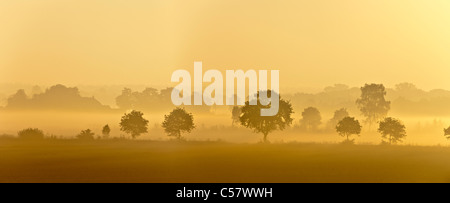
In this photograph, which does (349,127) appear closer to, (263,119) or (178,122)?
(263,119)

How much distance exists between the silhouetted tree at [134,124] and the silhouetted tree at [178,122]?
4505 mm

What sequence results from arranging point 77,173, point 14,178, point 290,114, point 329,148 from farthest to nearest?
point 290,114, point 329,148, point 77,173, point 14,178

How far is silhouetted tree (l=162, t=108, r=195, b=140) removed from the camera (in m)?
89.4

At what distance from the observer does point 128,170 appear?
151 ft

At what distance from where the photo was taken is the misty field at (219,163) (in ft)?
142

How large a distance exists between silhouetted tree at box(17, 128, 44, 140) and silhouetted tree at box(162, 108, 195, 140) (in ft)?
68.5

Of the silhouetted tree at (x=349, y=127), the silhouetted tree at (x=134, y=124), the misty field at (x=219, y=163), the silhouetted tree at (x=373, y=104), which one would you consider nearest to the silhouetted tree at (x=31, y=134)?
the misty field at (x=219, y=163)

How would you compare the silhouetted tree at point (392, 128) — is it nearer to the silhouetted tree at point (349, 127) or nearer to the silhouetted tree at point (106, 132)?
the silhouetted tree at point (349, 127)

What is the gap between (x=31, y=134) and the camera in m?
73.3

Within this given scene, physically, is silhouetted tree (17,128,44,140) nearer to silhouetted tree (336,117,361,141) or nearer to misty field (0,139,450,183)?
misty field (0,139,450,183)
